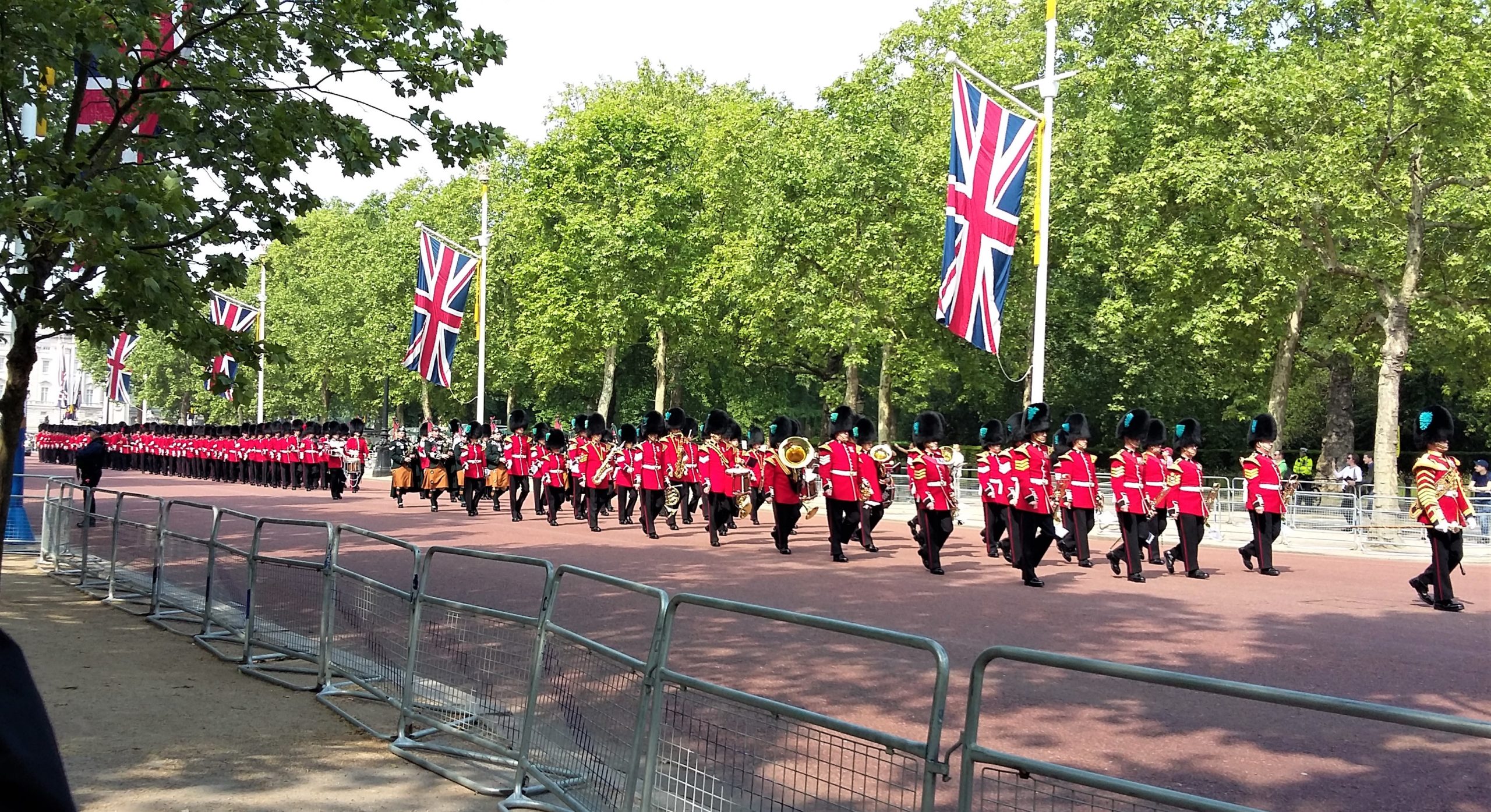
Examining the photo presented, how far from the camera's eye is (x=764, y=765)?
173 inches

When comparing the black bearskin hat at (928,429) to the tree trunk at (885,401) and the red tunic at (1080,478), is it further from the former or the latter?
the tree trunk at (885,401)

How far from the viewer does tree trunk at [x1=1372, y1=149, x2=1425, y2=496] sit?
23.3 metres

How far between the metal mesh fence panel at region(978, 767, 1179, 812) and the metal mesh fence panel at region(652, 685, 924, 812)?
0.20 metres

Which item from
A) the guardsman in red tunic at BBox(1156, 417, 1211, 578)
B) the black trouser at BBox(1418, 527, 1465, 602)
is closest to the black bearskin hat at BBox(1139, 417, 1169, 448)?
the guardsman in red tunic at BBox(1156, 417, 1211, 578)

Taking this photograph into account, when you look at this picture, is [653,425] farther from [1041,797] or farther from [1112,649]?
[1041,797]

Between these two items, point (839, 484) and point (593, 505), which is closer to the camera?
point (839, 484)

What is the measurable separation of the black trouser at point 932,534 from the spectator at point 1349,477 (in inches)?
587

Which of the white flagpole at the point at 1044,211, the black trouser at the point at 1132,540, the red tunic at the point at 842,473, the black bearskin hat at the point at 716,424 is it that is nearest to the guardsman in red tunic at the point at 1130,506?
the black trouser at the point at 1132,540

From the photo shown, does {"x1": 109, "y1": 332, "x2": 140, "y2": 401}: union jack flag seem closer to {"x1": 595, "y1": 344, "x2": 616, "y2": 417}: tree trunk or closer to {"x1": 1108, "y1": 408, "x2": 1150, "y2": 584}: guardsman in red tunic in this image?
{"x1": 595, "y1": 344, "x2": 616, "y2": 417}: tree trunk

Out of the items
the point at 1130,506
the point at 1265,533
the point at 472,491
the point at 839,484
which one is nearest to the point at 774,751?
the point at 1130,506

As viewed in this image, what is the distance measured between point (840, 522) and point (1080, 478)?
291cm

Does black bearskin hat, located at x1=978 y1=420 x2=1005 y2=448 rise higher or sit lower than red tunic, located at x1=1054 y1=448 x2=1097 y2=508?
higher

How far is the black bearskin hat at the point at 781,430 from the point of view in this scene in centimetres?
1894

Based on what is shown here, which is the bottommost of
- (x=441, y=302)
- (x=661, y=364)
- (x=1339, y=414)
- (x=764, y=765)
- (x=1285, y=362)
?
(x=764, y=765)
